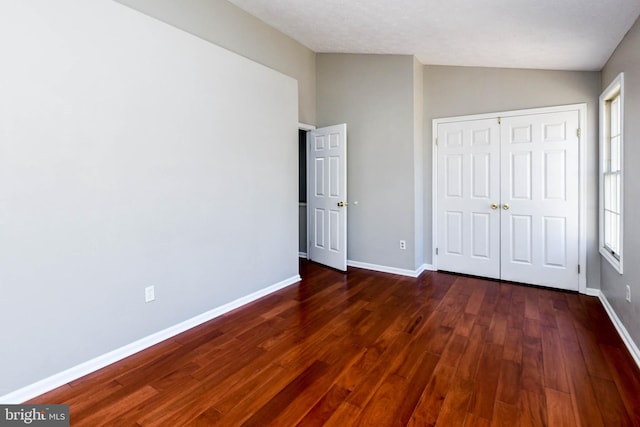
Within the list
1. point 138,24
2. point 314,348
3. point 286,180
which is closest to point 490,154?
point 286,180

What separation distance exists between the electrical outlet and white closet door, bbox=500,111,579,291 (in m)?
3.82

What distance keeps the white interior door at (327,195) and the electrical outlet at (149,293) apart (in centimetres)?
252

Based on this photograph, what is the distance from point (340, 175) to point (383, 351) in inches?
101

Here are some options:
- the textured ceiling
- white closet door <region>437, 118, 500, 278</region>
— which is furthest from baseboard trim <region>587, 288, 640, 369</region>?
the textured ceiling

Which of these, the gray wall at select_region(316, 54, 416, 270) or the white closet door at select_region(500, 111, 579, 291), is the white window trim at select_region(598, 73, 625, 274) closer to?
the white closet door at select_region(500, 111, 579, 291)

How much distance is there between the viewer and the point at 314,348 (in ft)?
8.25

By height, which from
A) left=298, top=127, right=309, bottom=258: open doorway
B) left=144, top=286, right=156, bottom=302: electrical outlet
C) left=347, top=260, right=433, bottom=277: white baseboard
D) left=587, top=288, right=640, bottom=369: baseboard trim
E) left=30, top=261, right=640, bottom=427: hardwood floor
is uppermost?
left=298, top=127, right=309, bottom=258: open doorway

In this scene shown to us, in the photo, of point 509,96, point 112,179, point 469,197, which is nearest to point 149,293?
point 112,179

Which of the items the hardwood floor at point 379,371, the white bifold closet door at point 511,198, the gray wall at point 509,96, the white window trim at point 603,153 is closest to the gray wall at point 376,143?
the gray wall at point 509,96

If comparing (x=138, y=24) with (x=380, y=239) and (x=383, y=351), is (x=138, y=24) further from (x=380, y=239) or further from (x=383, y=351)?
(x=380, y=239)

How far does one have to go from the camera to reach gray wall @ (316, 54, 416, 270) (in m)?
4.28

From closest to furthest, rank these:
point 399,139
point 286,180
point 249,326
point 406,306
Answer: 1. point 249,326
2. point 406,306
3. point 286,180
4. point 399,139

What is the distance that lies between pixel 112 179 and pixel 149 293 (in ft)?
2.96

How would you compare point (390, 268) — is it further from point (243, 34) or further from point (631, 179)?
point (243, 34)
